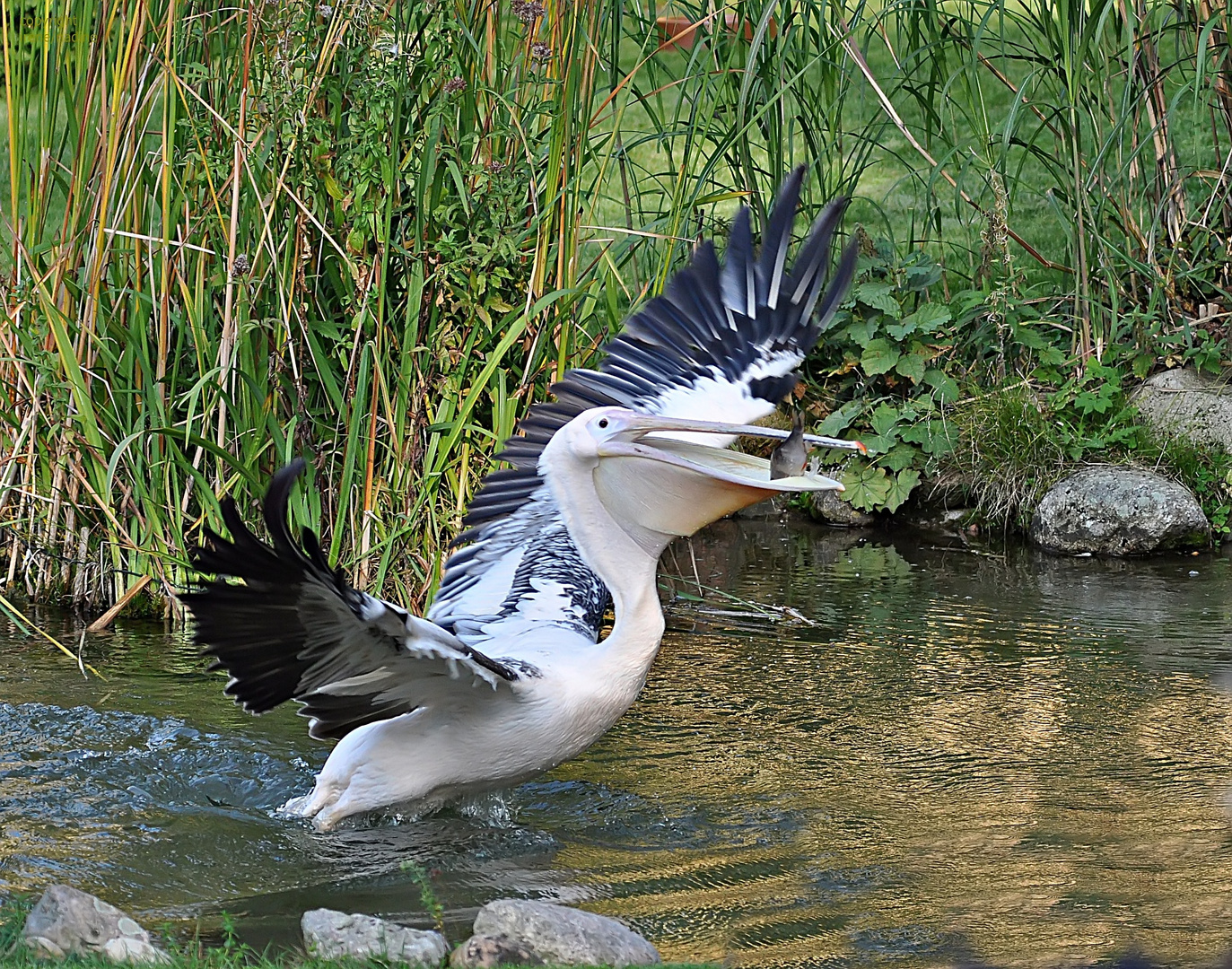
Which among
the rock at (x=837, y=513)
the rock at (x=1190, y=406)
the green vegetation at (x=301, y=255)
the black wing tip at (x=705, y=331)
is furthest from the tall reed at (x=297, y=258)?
the rock at (x=1190, y=406)

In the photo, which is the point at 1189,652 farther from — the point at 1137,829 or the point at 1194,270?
the point at 1194,270

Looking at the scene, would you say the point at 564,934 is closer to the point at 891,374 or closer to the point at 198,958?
the point at 198,958

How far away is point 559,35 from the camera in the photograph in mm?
4844

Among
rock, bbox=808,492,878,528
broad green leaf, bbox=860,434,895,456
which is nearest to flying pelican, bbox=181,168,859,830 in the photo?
broad green leaf, bbox=860,434,895,456

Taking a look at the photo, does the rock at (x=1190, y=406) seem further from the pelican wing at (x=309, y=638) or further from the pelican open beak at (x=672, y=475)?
the pelican wing at (x=309, y=638)

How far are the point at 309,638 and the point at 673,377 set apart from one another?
1.78 meters

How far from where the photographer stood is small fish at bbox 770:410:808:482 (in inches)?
136

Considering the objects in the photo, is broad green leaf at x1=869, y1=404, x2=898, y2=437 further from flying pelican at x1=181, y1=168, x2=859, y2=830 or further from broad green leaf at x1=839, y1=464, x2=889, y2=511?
flying pelican at x1=181, y1=168, x2=859, y2=830

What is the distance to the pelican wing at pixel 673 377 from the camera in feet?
14.3

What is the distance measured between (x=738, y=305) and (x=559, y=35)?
1.01 meters

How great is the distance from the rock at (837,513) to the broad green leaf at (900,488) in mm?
192

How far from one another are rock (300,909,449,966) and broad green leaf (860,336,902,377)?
466 cm

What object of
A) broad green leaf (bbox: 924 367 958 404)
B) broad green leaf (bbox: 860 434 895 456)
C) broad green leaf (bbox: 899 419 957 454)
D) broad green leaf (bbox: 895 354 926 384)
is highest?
broad green leaf (bbox: 895 354 926 384)

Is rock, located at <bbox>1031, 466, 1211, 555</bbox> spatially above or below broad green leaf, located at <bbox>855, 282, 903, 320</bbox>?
below
